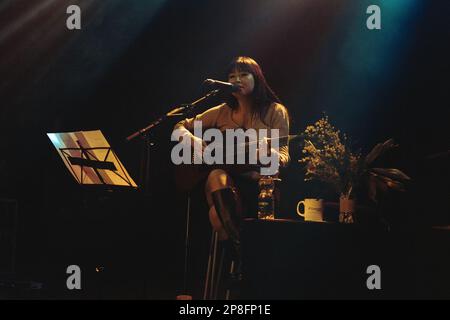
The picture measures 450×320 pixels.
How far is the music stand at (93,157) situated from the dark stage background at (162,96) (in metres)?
0.21

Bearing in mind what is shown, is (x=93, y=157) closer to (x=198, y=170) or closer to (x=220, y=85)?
(x=198, y=170)

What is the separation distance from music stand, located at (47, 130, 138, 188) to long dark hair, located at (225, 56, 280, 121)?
0.86 metres

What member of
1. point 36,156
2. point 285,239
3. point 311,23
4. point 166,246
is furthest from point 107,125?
point 285,239

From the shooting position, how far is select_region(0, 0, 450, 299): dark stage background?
315cm

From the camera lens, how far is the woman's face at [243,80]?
10.4ft

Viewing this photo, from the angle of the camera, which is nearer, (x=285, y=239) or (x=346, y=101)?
(x=285, y=239)

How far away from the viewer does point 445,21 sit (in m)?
3.08

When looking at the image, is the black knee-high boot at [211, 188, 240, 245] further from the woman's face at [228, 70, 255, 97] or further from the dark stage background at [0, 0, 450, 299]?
the woman's face at [228, 70, 255, 97]

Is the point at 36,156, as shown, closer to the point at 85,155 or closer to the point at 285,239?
the point at 85,155

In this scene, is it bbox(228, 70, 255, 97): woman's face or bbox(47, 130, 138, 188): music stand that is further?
bbox(228, 70, 255, 97): woman's face

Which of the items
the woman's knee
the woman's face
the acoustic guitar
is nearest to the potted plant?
the acoustic guitar

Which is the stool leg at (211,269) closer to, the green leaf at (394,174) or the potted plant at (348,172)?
the potted plant at (348,172)
